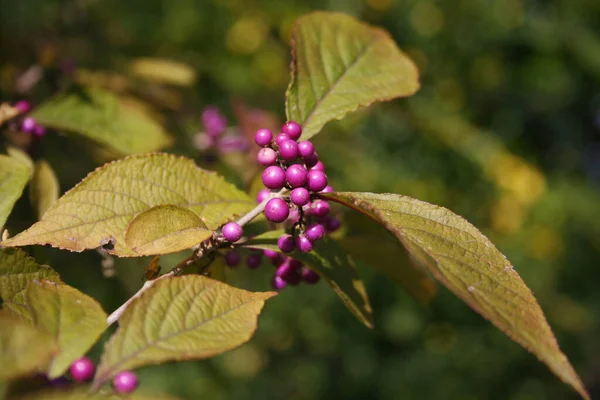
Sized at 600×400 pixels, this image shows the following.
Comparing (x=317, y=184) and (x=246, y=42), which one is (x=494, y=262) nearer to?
(x=317, y=184)

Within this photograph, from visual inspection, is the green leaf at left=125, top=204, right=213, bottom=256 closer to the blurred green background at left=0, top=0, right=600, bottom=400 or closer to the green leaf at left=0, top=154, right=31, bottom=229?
the green leaf at left=0, top=154, right=31, bottom=229

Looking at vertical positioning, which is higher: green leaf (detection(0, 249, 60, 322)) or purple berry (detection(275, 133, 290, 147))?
purple berry (detection(275, 133, 290, 147))

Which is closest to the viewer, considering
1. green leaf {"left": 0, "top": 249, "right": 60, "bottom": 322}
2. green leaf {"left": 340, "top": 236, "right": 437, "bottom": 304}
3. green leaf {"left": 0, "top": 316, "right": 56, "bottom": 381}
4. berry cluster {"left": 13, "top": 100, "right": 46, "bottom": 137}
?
green leaf {"left": 0, "top": 316, "right": 56, "bottom": 381}

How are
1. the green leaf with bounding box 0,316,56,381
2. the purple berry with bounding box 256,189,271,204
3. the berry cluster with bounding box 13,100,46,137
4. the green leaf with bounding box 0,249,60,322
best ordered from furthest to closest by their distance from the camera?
the berry cluster with bounding box 13,100,46,137
the purple berry with bounding box 256,189,271,204
the green leaf with bounding box 0,249,60,322
the green leaf with bounding box 0,316,56,381

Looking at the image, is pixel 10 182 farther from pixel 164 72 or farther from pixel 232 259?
pixel 164 72

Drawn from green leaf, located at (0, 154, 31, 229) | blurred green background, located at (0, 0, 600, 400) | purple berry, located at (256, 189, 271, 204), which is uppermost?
green leaf, located at (0, 154, 31, 229)

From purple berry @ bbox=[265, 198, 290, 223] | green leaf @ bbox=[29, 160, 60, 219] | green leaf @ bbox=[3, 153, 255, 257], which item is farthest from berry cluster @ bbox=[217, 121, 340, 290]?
green leaf @ bbox=[29, 160, 60, 219]

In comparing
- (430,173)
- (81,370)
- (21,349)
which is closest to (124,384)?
(81,370)

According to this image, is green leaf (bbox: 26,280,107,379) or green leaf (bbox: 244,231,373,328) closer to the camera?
green leaf (bbox: 26,280,107,379)
